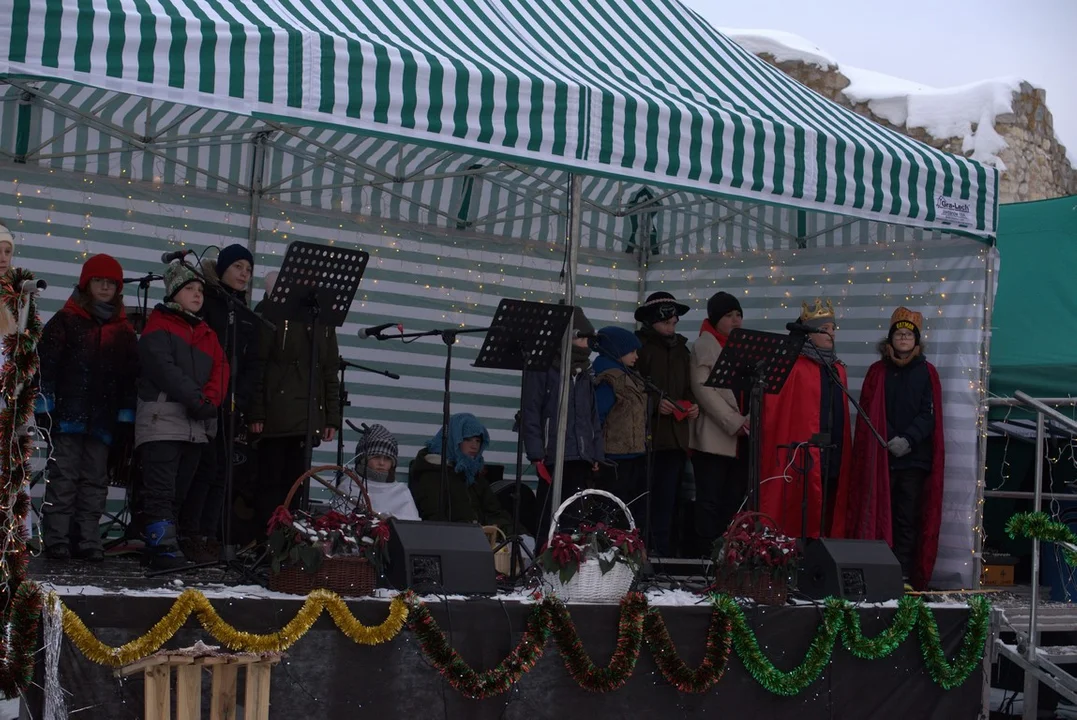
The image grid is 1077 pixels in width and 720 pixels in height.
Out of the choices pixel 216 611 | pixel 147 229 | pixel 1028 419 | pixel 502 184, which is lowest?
pixel 216 611

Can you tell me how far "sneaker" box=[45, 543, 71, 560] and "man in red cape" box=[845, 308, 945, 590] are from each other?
4442mm

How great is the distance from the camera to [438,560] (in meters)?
5.41

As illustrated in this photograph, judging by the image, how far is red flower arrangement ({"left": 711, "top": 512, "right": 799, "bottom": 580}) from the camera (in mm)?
6000

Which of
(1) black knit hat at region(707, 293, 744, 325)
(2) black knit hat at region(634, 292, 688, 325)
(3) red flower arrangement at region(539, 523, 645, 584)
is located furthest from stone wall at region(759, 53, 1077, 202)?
(3) red flower arrangement at region(539, 523, 645, 584)

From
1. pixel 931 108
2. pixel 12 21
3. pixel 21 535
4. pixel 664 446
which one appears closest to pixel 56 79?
pixel 12 21

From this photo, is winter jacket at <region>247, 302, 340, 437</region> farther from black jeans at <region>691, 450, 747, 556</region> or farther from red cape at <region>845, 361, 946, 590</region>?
red cape at <region>845, 361, 946, 590</region>

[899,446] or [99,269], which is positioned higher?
A: [99,269]

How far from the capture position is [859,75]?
87.5 ft

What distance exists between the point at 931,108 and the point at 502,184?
17552mm

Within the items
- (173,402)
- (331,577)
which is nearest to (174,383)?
(173,402)

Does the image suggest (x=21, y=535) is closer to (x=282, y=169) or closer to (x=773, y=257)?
(x=282, y=169)

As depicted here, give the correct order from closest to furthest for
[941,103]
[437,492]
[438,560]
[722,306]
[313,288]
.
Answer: [438,560] < [313,288] < [437,492] < [722,306] < [941,103]

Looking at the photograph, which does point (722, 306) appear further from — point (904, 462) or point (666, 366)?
point (904, 462)

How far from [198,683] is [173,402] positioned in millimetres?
2052
